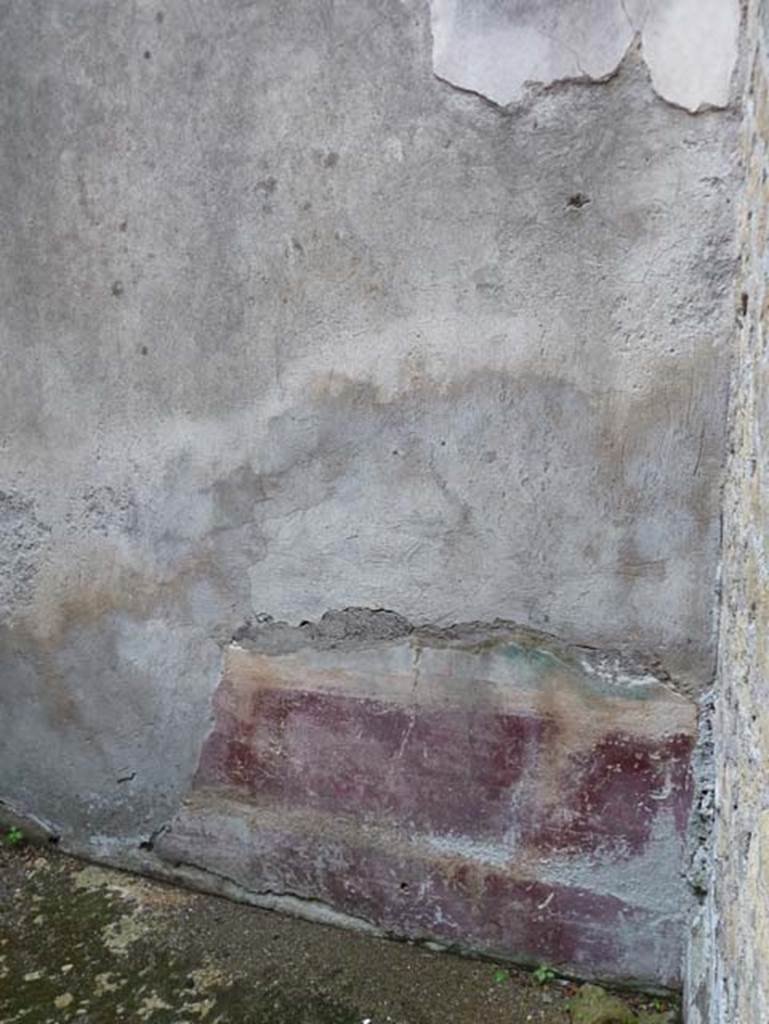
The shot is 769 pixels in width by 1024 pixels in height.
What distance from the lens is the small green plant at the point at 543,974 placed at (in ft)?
6.83

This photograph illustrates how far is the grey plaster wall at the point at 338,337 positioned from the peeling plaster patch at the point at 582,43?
29mm

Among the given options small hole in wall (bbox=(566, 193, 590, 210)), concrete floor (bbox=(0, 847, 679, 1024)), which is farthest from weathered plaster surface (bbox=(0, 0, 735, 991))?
concrete floor (bbox=(0, 847, 679, 1024))

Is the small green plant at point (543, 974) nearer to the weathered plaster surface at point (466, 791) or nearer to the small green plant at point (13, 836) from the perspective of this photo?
the weathered plaster surface at point (466, 791)

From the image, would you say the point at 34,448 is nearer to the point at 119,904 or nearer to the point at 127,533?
the point at 127,533

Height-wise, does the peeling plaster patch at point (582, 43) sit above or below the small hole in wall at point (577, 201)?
above

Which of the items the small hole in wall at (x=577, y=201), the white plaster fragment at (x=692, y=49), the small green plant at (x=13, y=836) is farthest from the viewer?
the small green plant at (x=13, y=836)

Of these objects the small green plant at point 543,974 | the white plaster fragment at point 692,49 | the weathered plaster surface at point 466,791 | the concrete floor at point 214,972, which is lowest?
the concrete floor at point 214,972

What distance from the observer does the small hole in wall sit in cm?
177

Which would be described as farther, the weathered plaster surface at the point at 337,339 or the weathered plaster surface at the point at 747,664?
the weathered plaster surface at the point at 337,339

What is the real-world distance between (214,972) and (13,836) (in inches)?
27.9

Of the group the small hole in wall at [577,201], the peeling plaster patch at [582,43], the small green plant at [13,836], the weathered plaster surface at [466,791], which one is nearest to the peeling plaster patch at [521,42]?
the peeling plaster patch at [582,43]

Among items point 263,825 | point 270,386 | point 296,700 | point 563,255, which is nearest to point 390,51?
point 563,255

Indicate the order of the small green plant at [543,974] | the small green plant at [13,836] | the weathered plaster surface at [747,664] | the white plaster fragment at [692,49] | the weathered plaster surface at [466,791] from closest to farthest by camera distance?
1. the weathered plaster surface at [747,664]
2. the white plaster fragment at [692,49]
3. the weathered plaster surface at [466,791]
4. the small green plant at [543,974]
5. the small green plant at [13,836]

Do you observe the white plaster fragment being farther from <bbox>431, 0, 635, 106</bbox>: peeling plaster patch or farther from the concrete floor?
the concrete floor
